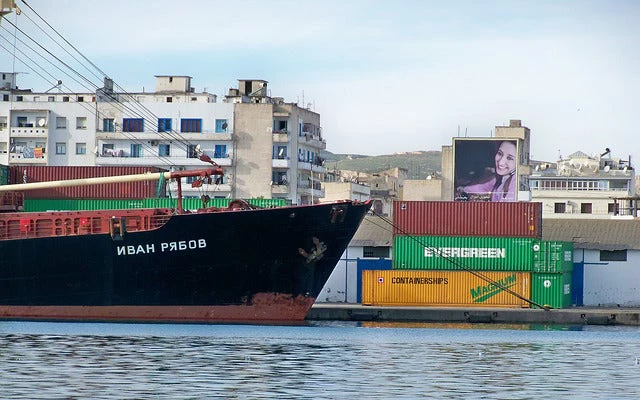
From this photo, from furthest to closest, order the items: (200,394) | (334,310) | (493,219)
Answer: (493,219) → (334,310) → (200,394)

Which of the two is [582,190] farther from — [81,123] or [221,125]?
[81,123]

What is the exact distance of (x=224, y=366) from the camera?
42.7 m

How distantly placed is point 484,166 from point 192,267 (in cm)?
8005

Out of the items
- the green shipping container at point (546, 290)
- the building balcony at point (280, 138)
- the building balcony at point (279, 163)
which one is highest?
the building balcony at point (280, 138)

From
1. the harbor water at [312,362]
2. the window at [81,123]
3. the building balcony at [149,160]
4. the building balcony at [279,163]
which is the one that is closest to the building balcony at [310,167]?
the building balcony at [279,163]

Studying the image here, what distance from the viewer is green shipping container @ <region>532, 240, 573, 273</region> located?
7088 cm

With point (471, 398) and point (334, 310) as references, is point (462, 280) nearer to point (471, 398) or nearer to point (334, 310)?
point (334, 310)

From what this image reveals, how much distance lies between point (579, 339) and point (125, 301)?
20.9 m

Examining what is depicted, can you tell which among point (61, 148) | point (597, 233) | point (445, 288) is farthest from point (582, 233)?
point (61, 148)

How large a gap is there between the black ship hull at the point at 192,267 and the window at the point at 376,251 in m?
13.7

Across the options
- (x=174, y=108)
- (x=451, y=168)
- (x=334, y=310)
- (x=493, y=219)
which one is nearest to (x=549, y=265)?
(x=493, y=219)

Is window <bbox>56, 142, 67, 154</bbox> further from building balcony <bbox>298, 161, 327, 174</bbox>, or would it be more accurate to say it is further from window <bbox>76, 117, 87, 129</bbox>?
building balcony <bbox>298, 161, 327, 174</bbox>

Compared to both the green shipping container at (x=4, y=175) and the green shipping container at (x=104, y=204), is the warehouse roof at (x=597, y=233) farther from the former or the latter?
the green shipping container at (x=4, y=175)

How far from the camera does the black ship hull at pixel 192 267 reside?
205 feet
